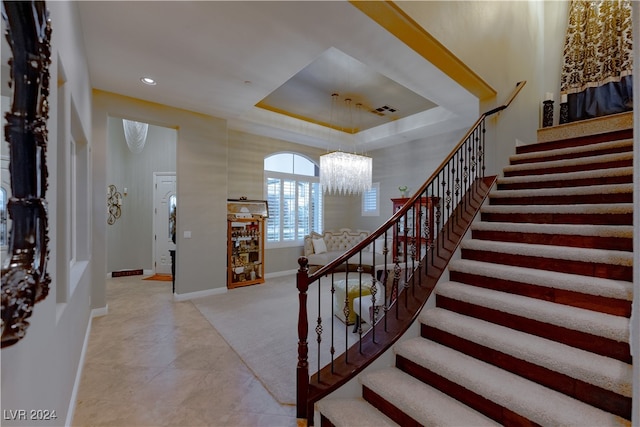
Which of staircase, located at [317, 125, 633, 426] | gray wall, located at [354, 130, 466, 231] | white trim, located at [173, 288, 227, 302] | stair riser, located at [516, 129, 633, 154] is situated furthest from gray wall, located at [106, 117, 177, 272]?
stair riser, located at [516, 129, 633, 154]

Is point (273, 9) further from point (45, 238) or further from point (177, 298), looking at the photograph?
point (177, 298)

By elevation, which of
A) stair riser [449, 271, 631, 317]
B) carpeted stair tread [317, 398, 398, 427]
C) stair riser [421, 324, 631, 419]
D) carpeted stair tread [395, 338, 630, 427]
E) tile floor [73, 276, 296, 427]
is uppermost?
stair riser [449, 271, 631, 317]

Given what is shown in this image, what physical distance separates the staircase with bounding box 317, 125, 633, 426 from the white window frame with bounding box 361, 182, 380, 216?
14.7ft

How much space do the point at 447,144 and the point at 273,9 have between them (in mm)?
4803

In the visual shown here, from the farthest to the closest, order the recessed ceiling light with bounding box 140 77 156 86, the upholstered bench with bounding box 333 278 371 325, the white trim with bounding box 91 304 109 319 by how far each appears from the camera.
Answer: the white trim with bounding box 91 304 109 319, the upholstered bench with bounding box 333 278 371 325, the recessed ceiling light with bounding box 140 77 156 86

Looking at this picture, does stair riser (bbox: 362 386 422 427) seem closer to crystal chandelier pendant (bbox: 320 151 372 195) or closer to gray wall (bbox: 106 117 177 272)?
crystal chandelier pendant (bbox: 320 151 372 195)

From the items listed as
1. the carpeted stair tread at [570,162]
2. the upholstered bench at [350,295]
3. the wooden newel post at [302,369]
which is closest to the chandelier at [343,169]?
the upholstered bench at [350,295]

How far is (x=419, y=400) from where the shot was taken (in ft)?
5.63

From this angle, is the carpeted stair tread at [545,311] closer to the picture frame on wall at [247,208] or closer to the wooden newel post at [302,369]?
the wooden newel post at [302,369]

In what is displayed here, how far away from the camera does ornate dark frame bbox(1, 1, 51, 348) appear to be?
84cm

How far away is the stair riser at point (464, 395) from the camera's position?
4.96 feet

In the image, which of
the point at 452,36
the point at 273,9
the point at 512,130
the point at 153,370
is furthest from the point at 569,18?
the point at 153,370

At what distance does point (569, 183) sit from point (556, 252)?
1277 mm

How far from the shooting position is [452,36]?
3066 millimetres
